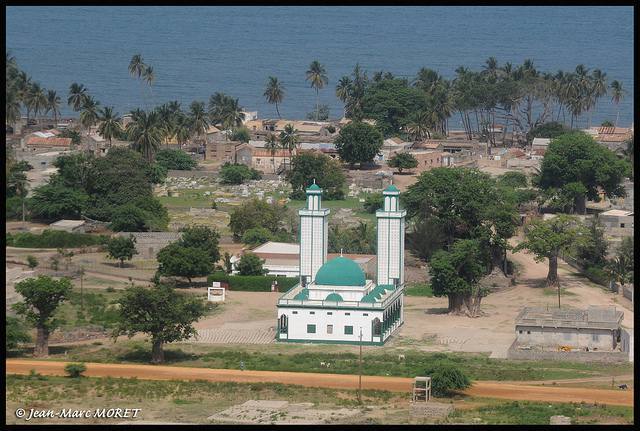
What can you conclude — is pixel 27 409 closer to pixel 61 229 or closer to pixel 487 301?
pixel 487 301

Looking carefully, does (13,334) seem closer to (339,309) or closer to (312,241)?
(339,309)

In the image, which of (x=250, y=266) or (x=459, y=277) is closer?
(x=459, y=277)

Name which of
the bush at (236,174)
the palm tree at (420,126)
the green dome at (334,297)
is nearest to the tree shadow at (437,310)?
the green dome at (334,297)

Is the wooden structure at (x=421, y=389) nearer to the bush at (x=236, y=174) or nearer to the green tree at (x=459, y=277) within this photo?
the green tree at (x=459, y=277)

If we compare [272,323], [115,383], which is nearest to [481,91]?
[272,323]

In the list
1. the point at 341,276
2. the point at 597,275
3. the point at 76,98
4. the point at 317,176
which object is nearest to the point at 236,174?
the point at 317,176
